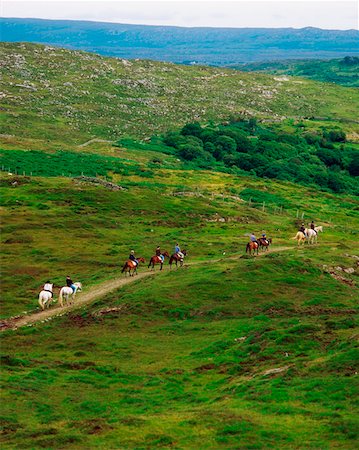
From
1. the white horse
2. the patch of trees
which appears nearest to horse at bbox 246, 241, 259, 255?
the white horse

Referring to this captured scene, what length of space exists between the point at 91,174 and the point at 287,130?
7104cm

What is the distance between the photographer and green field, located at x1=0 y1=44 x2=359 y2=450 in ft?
92.3

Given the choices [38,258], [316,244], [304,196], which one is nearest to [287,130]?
[304,196]

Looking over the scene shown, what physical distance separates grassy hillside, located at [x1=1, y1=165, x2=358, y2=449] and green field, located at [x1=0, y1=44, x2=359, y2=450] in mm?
99

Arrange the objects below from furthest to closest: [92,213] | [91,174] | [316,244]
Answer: [91,174] < [92,213] < [316,244]

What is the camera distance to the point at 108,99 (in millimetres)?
160500

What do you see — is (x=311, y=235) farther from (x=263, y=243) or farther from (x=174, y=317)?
(x=174, y=317)

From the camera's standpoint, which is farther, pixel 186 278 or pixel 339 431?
pixel 186 278

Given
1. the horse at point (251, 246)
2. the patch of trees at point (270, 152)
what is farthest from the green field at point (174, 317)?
the patch of trees at point (270, 152)

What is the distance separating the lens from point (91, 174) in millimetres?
101375

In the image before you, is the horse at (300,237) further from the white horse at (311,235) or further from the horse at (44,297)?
the horse at (44,297)

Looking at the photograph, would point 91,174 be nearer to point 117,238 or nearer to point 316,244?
point 117,238

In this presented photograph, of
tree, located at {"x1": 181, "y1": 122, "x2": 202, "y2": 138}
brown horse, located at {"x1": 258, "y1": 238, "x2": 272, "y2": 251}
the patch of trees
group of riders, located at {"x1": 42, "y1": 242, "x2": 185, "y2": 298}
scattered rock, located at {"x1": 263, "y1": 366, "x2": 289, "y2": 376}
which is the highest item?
scattered rock, located at {"x1": 263, "y1": 366, "x2": 289, "y2": 376}

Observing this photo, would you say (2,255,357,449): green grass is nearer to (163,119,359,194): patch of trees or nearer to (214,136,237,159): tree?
(163,119,359,194): patch of trees
